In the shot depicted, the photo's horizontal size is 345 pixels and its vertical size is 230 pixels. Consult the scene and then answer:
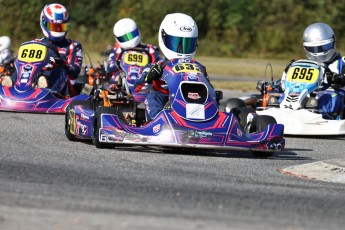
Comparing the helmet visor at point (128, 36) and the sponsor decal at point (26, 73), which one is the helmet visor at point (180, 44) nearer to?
the sponsor decal at point (26, 73)

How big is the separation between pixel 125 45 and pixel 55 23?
215cm

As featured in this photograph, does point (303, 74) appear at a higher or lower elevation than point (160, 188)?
higher

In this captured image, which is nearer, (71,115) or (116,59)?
(71,115)

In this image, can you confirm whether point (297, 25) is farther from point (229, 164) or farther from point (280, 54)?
point (229, 164)

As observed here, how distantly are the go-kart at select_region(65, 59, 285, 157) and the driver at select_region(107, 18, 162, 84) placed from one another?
23.1 ft

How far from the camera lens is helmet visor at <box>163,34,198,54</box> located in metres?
11.6

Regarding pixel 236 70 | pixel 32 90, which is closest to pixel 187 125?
pixel 32 90

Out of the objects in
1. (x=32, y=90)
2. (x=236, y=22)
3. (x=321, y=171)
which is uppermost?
(x=236, y=22)

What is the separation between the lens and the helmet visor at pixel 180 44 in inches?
458

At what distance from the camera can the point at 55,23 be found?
55.5 ft

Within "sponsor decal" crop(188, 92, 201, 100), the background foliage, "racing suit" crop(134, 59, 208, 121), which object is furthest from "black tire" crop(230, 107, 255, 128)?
the background foliage

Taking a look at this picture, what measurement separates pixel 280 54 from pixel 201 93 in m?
27.6

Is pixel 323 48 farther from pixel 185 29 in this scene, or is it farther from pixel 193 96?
pixel 193 96

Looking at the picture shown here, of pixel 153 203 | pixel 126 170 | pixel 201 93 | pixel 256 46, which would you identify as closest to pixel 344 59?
pixel 201 93
